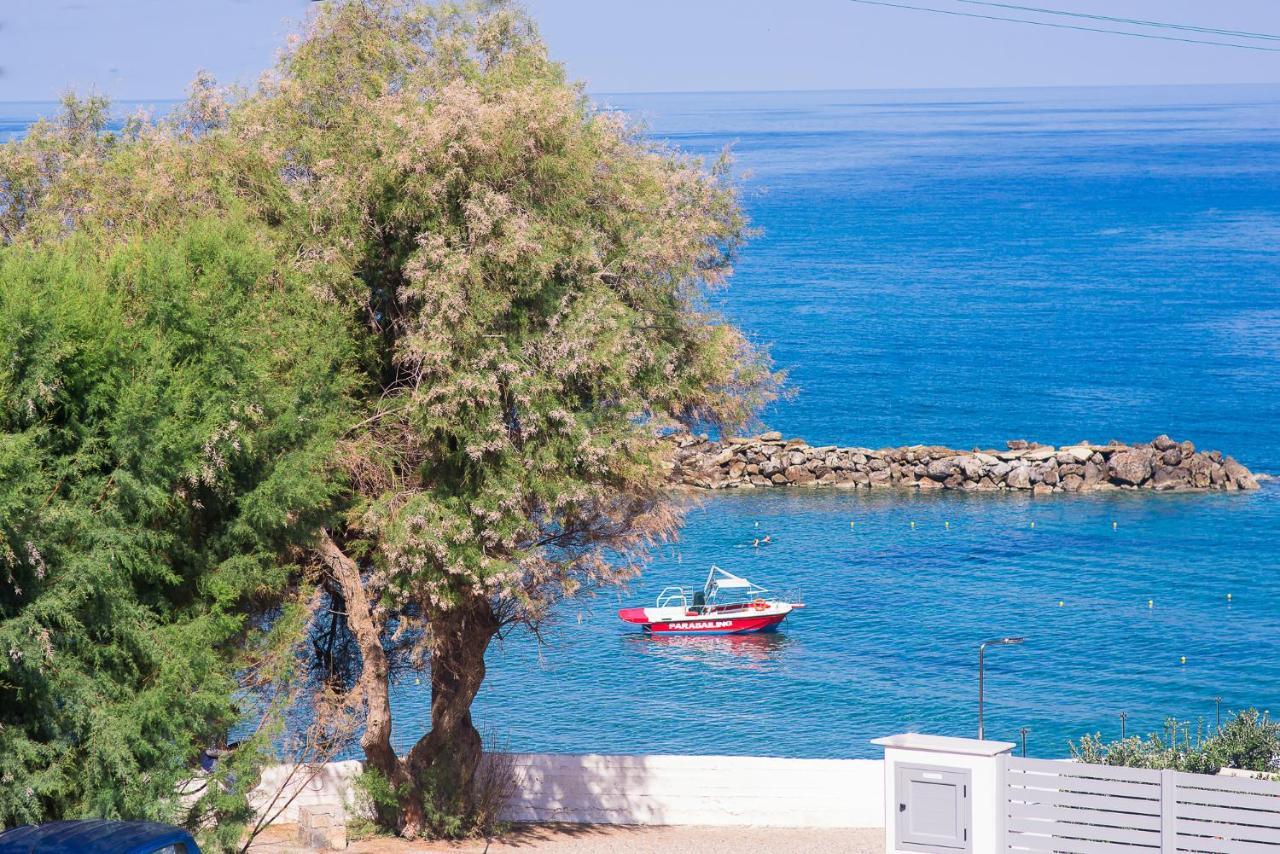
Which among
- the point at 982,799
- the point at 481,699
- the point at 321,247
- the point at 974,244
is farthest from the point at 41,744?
the point at 974,244

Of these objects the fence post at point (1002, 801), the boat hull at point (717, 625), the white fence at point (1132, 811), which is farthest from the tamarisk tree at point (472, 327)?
the boat hull at point (717, 625)

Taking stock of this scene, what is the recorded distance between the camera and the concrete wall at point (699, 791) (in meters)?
18.3

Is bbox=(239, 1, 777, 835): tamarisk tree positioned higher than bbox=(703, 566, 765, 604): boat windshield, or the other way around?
bbox=(239, 1, 777, 835): tamarisk tree

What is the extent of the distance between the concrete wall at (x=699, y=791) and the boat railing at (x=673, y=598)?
27220mm

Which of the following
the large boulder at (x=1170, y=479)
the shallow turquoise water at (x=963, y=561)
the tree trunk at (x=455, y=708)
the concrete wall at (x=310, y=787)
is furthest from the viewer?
the large boulder at (x=1170, y=479)

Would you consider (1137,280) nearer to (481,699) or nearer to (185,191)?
(481,699)

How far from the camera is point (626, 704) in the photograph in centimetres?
3797

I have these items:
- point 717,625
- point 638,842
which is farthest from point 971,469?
point 638,842

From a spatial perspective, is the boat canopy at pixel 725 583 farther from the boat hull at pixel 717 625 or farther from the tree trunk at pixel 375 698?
the tree trunk at pixel 375 698

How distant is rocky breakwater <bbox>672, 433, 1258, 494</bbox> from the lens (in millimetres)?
60438

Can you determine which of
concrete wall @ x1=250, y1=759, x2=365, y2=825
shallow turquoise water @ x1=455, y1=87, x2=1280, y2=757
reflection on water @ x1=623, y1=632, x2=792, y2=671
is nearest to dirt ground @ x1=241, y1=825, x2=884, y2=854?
concrete wall @ x1=250, y1=759, x2=365, y2=825

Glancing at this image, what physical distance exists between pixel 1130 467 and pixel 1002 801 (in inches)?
2059

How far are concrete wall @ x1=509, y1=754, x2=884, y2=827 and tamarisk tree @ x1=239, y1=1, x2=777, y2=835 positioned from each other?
144 cm

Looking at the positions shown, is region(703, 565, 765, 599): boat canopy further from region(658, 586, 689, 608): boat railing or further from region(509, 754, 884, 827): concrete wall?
region(509, 754, 884, 827): concrete wall
